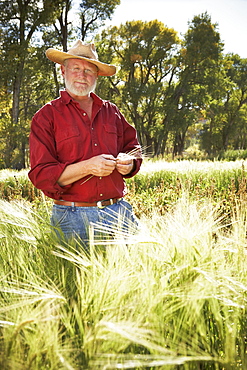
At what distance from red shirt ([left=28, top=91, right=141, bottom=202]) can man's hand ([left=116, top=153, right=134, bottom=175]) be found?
13 cm

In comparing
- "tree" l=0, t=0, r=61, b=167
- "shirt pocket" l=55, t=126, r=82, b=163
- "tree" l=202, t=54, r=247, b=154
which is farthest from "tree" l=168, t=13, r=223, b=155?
"shirt pocket" l=55, t=126, r=82, b=163

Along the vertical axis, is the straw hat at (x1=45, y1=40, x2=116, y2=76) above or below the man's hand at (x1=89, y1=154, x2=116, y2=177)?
above

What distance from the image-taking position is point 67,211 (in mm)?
2361

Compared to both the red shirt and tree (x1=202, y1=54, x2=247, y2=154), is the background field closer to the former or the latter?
the red shirt

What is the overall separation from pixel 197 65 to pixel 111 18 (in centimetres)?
805

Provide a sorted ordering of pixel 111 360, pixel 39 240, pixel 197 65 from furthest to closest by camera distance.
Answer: pixel 197 65 → pixel 39 240 → pixel 111 360

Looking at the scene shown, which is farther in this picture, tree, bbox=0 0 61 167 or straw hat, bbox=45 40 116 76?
tree, bbox=0 0 61 167

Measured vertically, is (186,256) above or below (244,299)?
above

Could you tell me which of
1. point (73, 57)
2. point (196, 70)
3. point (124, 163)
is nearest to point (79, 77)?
point (73, 57)

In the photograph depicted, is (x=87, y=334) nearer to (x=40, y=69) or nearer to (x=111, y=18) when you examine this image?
(x=40, y=69)

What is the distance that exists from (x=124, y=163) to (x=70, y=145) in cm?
43

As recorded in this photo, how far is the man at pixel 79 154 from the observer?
2.23 m

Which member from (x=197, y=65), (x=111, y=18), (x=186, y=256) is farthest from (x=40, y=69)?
(x=186, y=256)

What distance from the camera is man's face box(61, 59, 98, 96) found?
249cm
